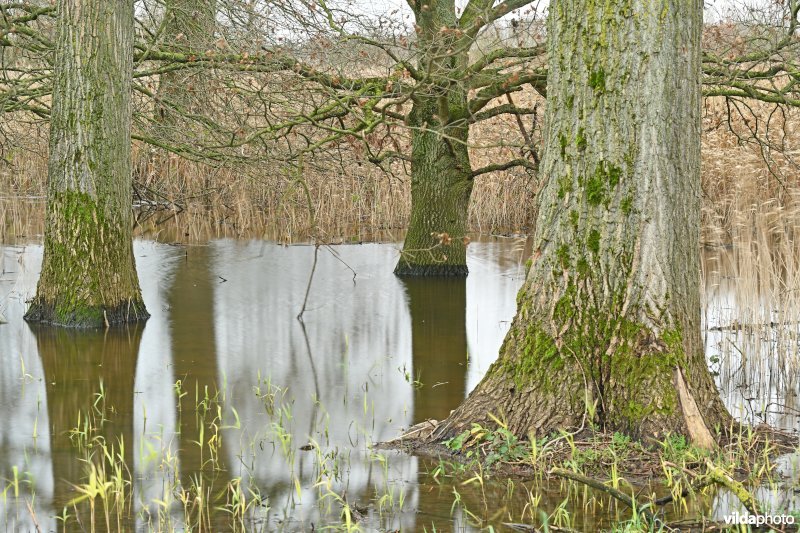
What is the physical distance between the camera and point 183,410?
629cm

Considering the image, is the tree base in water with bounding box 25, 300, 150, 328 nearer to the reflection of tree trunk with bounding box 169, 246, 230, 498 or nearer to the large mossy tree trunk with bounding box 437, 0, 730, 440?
the reflection of tree trunk with bounding box 169, 246, 230, 498

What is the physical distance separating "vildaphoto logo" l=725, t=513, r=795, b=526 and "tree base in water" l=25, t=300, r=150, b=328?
614 cm

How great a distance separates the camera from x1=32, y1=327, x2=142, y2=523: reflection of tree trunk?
16.8ft

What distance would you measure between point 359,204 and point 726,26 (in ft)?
28.4

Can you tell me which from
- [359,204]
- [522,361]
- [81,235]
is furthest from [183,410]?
[359,204]

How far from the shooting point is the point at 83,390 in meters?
6.87

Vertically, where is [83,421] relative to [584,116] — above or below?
below

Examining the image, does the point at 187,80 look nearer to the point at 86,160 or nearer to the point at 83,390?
the point at 86,160

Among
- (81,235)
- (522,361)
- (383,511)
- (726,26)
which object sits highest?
(726,26)

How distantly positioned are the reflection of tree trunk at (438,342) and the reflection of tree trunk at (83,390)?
6.05 feet

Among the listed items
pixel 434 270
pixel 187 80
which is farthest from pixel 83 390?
pixel 434 270

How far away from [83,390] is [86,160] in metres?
2.54

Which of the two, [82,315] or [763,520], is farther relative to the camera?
[82,315]

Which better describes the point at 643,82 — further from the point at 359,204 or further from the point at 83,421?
the point at 359,204
